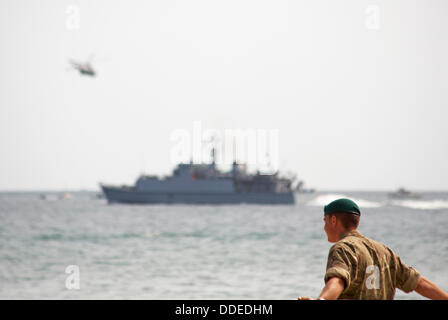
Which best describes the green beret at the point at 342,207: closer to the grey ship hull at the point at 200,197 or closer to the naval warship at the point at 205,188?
the naval warship at the point at 205,188

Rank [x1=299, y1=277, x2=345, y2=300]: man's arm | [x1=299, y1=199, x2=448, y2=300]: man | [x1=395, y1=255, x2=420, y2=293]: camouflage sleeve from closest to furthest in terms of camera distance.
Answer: [x1=299, y1=277, x2=345, y2=300]: man's arm → [x1=299, y1=199, x2=448, y2=300]: man → [x1=395, y1=255, x2=420, y2=293]: camouflage sleeve

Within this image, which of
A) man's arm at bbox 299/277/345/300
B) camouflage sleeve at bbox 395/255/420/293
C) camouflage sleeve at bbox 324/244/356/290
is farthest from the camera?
camouflage sleeve at bbox 395/255/420/293

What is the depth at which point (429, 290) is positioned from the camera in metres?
2.50

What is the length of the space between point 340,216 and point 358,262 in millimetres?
212

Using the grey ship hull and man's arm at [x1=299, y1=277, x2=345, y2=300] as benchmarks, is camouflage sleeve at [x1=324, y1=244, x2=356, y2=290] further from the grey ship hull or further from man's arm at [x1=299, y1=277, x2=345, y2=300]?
the grey ship hull

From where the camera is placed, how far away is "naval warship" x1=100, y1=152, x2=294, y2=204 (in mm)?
84625

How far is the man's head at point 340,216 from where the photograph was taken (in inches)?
93.5

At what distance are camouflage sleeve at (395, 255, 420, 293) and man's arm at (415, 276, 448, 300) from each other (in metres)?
0.02

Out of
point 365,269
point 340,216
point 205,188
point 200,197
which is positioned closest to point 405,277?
point 365,269

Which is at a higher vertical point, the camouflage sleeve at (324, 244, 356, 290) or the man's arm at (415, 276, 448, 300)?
the camouflage sleeve at (324, 244, 356, 290)

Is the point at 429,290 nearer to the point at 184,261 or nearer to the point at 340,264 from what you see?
the point at 340,264

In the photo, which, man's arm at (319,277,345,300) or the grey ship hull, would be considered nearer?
man's arm at (319,277,345,300)

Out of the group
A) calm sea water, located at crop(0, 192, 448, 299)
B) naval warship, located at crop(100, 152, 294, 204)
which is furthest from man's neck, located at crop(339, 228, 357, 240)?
naval warship, located at crop(100, 152, 294, 204)
